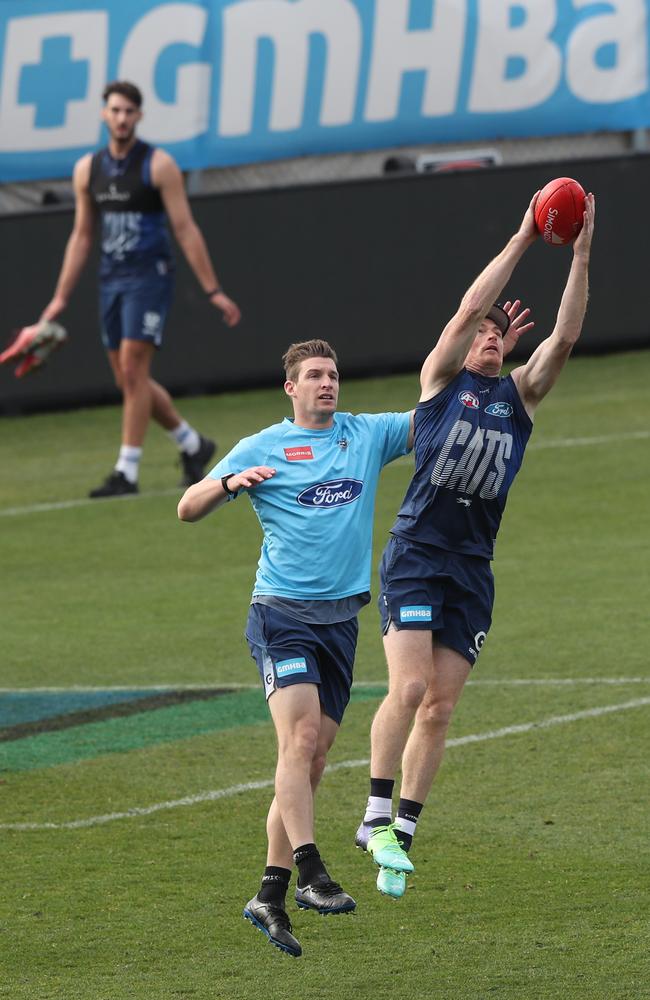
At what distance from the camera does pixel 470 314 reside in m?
7.36

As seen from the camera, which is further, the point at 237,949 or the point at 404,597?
the point at 404,597

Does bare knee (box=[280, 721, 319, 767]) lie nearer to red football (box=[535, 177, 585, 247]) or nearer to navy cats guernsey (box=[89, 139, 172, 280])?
red football (box=[535, 177, 585, 247])

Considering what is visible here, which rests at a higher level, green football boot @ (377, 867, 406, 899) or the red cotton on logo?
the red cotton on logo

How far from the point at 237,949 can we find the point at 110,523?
338 inches

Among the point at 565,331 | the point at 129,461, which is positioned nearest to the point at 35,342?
the point at 129,461

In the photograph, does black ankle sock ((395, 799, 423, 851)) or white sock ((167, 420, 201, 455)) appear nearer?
black ankle sock ((395, 799, 423, 851))

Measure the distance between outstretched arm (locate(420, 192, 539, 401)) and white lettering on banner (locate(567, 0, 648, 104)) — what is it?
49.0 ft

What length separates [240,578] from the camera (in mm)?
13523

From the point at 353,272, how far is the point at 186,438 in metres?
5.66

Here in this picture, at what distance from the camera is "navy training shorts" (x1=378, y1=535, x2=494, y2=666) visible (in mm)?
7527

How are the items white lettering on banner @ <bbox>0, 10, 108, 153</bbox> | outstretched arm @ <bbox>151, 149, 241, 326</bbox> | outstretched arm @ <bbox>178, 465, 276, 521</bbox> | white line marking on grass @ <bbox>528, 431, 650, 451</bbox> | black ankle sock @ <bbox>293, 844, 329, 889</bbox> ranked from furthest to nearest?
1. white lettering on banner @ <bbox>0, 10, 108, 153</bbox>
2. white line marking on grass @ <bbox>528, 431, 650, 451</bbox>
3. outstretched arm @ <bbox>151, 149, 241, 326</bbox>
4. outstretched arm @ <bbox>178, 465, 276, 521</bbox>
5. black ankle sock @ <bbox>293, 844, 329, 889</bbox>

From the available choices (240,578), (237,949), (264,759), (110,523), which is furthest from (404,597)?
(110,523)

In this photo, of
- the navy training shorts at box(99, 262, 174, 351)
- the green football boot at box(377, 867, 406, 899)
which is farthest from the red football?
the navy training shorts at box(99, 262, 174, 351)

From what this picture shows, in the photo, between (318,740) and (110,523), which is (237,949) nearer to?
(318,740)
